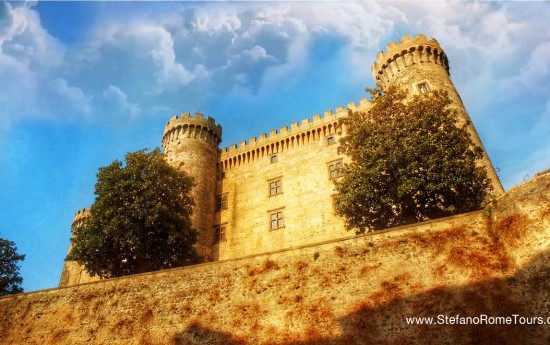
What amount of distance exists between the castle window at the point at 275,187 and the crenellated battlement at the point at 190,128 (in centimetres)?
846

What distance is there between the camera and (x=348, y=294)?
48.3 feet

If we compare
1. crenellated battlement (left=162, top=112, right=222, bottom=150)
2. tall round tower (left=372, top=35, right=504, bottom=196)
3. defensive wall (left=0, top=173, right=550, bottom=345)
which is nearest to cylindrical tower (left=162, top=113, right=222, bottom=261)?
crenellated battlement (left=162, top=112, right=222, bottom=150)

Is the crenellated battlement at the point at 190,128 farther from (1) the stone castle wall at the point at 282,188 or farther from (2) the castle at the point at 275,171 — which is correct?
(1) the stone castle wall at the point at 282,188

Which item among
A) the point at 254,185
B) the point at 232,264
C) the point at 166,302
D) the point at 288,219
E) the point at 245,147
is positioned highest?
the point at 245,147

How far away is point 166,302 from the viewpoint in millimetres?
17406

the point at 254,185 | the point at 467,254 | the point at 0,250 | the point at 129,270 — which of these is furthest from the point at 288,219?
the point at 0,250

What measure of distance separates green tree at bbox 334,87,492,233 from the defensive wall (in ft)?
16.6

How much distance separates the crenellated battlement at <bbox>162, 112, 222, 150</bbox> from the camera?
39.2m

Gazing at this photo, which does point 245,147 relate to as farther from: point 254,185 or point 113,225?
point 113,225

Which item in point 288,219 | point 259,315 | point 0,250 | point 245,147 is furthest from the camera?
point 245,147

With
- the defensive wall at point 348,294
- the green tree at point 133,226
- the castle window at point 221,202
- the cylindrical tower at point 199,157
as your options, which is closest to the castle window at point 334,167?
the castle window at point 221,202

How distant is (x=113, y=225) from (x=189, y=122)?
57.2ft

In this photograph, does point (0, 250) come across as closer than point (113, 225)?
No

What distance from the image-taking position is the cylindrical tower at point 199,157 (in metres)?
33.8
